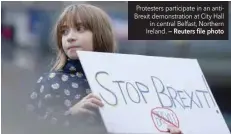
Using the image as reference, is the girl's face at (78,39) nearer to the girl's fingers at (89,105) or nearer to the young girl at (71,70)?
the young girl at (71,70)

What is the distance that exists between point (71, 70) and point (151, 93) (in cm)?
44

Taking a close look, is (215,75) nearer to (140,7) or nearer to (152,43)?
(152,43)

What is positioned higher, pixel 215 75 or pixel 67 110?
pixel 215 75

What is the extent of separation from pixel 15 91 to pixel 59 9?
20.0 inches

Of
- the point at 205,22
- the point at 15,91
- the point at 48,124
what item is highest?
the point at 205,22

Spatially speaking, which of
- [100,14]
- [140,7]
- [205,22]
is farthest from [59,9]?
[205,22]

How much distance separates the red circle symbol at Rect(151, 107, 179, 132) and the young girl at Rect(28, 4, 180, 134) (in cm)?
30

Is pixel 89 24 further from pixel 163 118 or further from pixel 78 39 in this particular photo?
pixel 163 118

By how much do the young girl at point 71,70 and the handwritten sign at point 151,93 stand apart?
11 cm

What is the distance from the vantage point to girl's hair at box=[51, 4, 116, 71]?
2.33 metres

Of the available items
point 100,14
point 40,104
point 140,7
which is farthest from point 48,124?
point 140,7

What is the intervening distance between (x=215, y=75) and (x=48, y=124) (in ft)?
3.09

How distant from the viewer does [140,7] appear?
2412 mm

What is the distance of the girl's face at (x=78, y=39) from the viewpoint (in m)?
2.33
